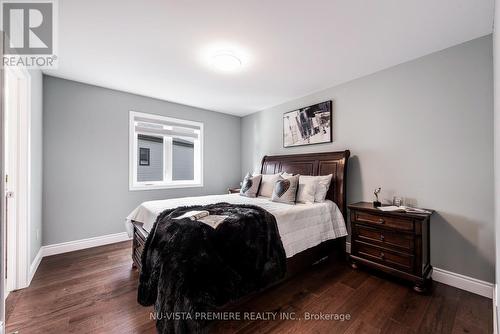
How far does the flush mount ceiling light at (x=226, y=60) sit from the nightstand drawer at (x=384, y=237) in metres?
2.37

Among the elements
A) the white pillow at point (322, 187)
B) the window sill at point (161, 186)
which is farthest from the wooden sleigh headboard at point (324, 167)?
the window sill at point (161, 186)

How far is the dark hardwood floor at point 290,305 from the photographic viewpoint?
1.58 metres

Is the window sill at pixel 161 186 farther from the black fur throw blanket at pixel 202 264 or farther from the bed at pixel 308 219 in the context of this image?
the black fur throw blanket at pixel 202 264

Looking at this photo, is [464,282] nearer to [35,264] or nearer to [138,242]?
[138,242]

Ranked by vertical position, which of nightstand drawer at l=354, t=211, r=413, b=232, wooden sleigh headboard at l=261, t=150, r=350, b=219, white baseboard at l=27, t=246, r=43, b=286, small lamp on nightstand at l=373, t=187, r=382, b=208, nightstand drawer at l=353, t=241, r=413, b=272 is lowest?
white baseboard at l=27, t=246, r=43, b=286

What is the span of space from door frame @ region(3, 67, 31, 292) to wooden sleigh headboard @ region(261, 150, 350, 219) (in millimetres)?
3244

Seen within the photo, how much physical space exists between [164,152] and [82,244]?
1895 mm

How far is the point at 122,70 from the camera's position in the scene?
2754 millimetres

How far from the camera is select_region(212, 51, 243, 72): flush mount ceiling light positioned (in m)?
2.33

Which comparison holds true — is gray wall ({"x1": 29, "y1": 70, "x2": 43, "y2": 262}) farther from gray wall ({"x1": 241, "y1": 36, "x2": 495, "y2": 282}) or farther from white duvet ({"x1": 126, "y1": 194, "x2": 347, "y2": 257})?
gray wall ({"x1": 241, "y1": 36, "x2": 495, "y2": 282})

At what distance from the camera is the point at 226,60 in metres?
2.38

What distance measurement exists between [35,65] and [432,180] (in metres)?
4.69

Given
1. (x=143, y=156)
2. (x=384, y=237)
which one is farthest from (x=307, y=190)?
(x=143, y=156)

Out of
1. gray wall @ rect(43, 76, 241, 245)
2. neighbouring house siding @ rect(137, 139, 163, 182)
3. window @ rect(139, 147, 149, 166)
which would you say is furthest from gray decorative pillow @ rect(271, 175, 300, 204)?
window @ rect(139, 147, 149, 166)
